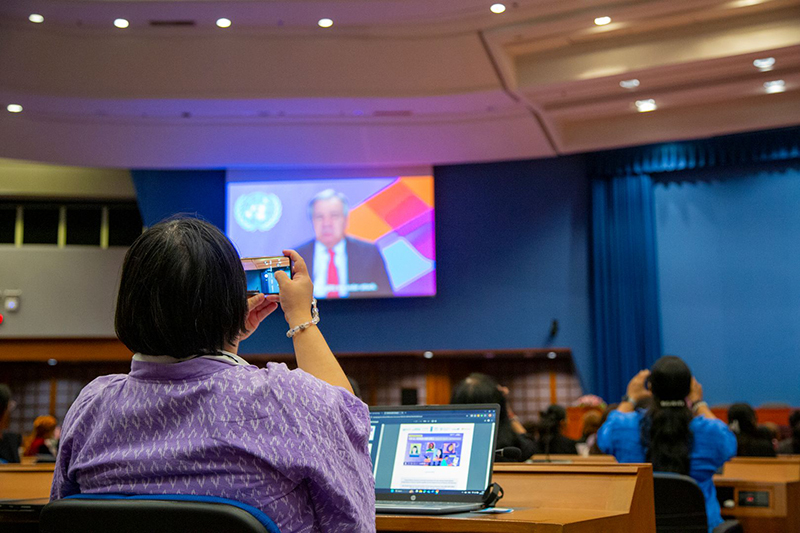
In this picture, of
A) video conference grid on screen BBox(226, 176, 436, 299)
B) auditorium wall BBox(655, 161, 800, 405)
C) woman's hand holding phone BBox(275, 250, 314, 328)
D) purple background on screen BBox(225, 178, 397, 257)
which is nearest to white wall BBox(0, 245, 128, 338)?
purple background on screen BBox(225, 178, 397, 257)

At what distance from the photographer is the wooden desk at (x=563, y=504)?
6.56ft

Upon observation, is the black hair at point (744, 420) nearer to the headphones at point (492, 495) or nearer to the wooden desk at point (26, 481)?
the headphones at point (492, 495)

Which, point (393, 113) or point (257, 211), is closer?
point (393, 113)

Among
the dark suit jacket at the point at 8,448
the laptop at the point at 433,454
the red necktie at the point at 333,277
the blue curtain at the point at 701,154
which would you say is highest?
the blue curtain at the point at 701,154

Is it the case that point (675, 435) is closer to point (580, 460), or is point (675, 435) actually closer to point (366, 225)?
point (580, 460)

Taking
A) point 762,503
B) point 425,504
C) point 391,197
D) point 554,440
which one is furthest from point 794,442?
point 391,197

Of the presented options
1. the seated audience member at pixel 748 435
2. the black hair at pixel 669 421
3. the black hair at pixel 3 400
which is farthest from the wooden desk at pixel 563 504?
the seated audience member at pixel 748 435

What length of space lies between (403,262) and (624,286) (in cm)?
288

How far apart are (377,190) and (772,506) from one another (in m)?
7.87

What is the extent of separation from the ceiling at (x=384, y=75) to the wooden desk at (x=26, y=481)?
5.67m

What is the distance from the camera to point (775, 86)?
9531mm

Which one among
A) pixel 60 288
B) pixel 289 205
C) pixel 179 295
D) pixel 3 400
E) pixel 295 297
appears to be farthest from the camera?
pixel 60 288

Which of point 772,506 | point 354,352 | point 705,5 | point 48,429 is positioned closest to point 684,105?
point 705,5

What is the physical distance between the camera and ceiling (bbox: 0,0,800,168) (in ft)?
26.9
